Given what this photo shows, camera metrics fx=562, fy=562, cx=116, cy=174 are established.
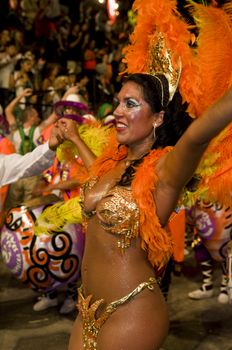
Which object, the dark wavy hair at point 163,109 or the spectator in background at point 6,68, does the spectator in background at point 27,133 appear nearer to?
the spectator in background at point 6,68

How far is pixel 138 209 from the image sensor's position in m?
2.12

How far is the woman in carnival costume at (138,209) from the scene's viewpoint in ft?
6.96

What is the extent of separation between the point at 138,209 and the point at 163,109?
0.44 m

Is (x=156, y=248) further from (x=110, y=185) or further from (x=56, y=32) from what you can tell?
(x=56, y=32)

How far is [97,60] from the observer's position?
1294 centimetres

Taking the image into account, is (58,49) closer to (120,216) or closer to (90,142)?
(90,142)

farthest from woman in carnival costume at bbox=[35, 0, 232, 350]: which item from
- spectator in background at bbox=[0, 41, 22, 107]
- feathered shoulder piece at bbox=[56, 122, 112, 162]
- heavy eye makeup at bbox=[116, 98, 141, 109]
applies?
spectator in background at bbox=[0, 41, 22, 107]

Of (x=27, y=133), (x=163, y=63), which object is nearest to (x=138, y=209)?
(x=163, y=63)

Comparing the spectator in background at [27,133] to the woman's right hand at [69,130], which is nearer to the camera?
the woman's right hand at [69,130]

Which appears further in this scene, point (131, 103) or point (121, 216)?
point (131, 103)

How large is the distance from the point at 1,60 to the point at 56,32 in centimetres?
363

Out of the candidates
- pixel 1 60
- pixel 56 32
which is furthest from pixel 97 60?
pixel 1 60

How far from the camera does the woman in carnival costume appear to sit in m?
2.12

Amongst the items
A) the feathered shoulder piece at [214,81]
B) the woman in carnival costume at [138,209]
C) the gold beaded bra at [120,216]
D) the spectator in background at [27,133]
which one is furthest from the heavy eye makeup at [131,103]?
the spectator in background at [27,133]
